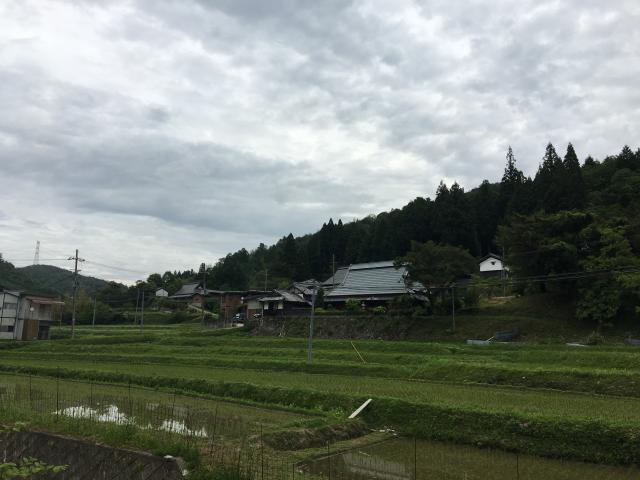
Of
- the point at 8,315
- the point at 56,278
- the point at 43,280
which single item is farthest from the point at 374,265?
the point at 56,278

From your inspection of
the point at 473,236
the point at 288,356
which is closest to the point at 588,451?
the point at 288,356

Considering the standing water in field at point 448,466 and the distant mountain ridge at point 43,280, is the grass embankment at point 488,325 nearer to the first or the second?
the standing water in field at point 448,466

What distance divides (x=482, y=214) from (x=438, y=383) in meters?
50.8

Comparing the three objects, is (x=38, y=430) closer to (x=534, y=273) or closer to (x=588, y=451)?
(x=588, y=451)

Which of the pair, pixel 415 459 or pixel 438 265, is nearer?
pixel 415 459

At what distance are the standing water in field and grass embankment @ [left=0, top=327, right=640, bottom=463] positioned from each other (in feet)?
2.28

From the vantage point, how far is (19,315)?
54.7 m

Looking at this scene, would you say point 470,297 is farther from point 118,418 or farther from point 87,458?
point 87,458

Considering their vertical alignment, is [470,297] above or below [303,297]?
above

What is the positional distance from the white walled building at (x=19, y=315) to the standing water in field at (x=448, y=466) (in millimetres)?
53867

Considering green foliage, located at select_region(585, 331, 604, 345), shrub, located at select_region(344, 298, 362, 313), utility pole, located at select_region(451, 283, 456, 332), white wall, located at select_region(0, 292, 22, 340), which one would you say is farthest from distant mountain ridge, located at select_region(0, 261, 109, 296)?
green foliage, located at select_region(585, 331, 604, 345)

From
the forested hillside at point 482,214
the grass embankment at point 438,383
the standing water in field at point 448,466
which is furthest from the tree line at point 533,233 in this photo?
the standing water in field at point 448,466

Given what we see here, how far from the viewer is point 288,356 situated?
32375mm

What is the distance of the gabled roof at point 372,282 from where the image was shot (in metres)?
47.1
